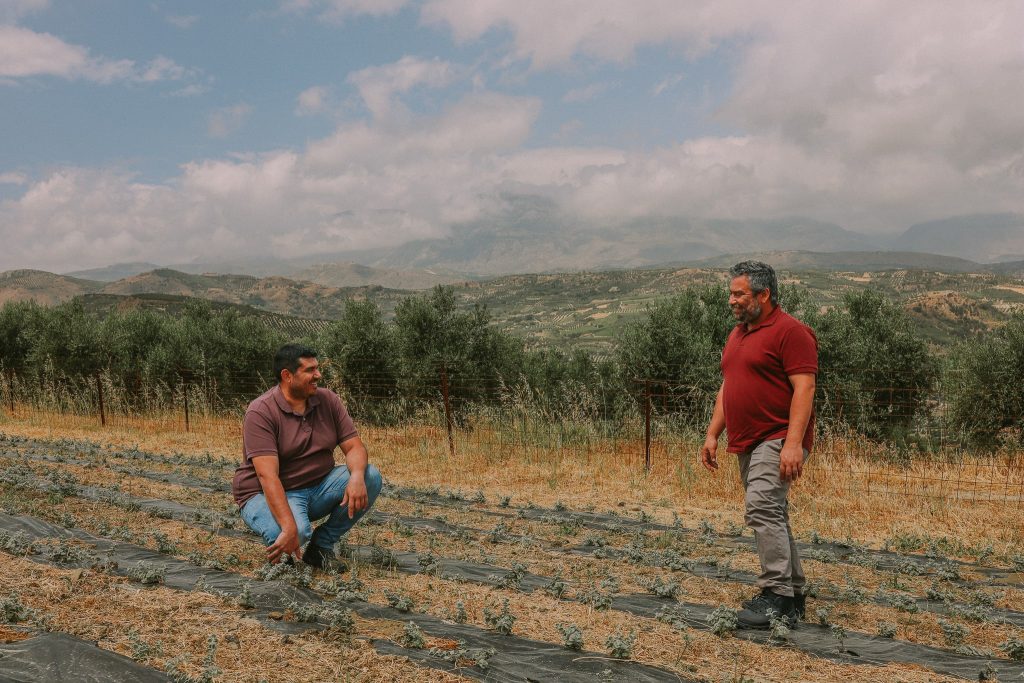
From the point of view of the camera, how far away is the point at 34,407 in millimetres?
17500

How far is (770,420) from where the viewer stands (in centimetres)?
427

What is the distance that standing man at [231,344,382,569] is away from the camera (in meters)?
4.69

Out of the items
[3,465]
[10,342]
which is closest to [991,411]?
[3,465]

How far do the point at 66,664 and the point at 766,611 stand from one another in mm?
3800

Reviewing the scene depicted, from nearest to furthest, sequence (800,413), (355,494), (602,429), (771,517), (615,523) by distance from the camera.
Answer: (800,413) < (771,517) < (355,494) < (615,523) < (602,429)

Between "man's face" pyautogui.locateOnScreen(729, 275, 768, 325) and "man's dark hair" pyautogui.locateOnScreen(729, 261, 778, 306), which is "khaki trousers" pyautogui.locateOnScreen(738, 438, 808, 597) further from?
"man's dark hair" pyautogui.locateOnScreen(729, 261, 778, 306)

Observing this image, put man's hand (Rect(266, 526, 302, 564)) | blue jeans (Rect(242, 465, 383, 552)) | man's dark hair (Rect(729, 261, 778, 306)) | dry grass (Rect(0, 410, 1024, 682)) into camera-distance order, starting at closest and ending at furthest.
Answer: dry grass (Rect(0, 410, 1024, 682))
man's dark hair (Rect(729, 261, 778, 306))
man's hand (Rect(266, 526, 302, 564))
blue jeans (Rect(242, 465, 383, 552))

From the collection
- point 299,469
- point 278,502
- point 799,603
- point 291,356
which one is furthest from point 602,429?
point 278,502

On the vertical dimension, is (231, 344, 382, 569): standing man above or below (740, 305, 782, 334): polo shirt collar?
below

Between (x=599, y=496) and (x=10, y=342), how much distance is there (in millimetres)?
23333

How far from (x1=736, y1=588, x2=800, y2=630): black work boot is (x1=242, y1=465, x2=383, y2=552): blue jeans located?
2710 millimetres

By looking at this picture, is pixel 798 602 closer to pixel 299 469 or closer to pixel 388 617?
pixel 388 617

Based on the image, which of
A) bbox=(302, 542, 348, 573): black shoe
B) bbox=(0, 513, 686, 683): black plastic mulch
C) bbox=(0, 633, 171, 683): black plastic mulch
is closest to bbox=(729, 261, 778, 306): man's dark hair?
bbox=(0, 513, 686, 683): black plastic mulch

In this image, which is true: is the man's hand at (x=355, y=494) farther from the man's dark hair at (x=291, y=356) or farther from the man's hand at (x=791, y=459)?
the man's hand at (x=791, y=459)
